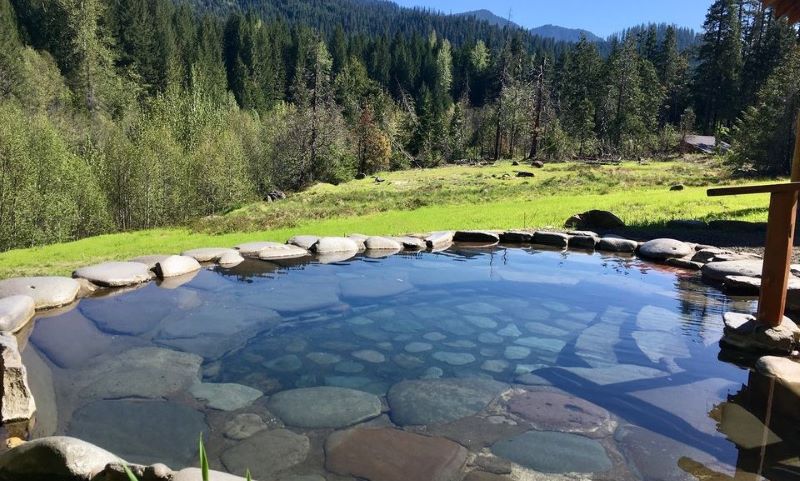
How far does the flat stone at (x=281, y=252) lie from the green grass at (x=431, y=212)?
6.66ft

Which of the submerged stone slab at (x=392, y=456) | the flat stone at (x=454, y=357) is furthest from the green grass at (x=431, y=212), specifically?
the submerged stone slab at (x=392, y=456)

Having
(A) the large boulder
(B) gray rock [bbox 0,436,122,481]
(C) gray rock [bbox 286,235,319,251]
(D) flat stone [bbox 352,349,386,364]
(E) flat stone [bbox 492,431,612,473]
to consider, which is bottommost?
(E) flat stone [bbox 492,431,612,473]

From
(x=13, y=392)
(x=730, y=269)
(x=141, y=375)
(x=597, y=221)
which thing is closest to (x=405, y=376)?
(x=141, y=375)

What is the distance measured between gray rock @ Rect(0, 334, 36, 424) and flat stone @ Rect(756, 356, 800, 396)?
5656 mm

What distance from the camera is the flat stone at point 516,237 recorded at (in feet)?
33.8

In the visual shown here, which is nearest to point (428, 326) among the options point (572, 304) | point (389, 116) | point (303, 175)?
point (572, 304)

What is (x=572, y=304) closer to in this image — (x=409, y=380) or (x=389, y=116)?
(x=409, y=380)

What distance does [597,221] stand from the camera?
1136cm

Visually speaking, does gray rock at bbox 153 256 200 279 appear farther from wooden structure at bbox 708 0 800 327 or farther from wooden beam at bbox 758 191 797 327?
wooden beam at bbox 758 191 797 327

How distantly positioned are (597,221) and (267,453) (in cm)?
939

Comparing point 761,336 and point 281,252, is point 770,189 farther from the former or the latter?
point 281,252

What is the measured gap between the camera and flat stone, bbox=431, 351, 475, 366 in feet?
16.6

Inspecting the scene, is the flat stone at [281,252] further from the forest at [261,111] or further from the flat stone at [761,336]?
the forest at [261,111]

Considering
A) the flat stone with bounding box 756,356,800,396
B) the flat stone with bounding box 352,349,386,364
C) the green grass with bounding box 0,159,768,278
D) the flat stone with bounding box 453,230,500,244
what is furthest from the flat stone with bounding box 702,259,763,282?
the flat stone with bounding box 352,349,386,364
